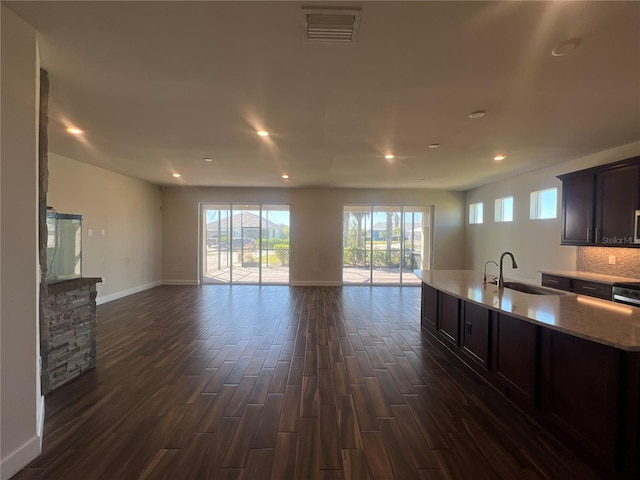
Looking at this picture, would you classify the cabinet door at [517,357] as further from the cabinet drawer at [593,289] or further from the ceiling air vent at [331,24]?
the ceiling air vent at [331,24]

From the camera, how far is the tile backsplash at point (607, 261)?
402 cm

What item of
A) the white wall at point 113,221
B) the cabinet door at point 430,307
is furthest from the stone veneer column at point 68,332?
the cabinet door at point 430,307

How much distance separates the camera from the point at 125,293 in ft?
22.2

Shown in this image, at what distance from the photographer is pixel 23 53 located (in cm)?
183

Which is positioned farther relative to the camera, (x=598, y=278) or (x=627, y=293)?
(x=598, y=278)

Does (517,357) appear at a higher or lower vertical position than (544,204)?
lower

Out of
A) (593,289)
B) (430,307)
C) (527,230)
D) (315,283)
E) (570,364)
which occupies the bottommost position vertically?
(315,283)

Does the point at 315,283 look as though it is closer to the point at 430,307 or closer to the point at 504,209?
the point at 430,307

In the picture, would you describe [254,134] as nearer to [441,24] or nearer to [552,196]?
[441,24]

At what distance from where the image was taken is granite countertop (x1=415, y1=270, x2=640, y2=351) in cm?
172

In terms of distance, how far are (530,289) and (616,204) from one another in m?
1.89

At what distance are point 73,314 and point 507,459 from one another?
3.88 metres

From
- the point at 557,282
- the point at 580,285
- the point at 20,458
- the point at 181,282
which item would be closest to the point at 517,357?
the point at 580,285

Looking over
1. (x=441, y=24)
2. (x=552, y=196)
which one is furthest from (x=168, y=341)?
(x=552, y=196)
